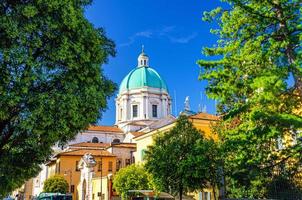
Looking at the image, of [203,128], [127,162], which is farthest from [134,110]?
[203,128]

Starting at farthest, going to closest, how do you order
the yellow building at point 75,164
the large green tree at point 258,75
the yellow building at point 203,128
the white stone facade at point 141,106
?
the white stone facade at point 141,106
the yellow building at point 75,164
the yellow building at point 203,128
the large green tree at point 258,75

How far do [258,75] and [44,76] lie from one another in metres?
6.72

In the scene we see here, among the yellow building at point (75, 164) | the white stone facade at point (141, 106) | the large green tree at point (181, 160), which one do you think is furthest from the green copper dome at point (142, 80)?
the large green tree at point (181, 160)

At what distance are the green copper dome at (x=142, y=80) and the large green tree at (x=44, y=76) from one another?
61222 mm

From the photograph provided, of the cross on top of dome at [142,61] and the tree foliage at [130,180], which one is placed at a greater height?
the cross on top of dome at [142,61]

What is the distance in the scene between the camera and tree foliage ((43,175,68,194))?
5047cm

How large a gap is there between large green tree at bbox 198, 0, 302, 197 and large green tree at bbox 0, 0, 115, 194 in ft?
14.4

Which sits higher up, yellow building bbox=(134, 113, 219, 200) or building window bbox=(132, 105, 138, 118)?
building window bbox=(132, 105, 138, 118)

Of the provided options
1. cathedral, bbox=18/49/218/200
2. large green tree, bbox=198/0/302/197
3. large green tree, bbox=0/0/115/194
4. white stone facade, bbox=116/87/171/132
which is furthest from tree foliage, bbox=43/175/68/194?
large green tree, bbox=198/0/302/197

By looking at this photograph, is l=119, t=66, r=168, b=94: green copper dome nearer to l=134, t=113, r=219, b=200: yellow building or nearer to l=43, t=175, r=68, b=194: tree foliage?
l=43, t=175, r=68, b=194: tree foliage

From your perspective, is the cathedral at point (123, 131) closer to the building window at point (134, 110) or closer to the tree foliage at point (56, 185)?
the building window at point (134, 110)

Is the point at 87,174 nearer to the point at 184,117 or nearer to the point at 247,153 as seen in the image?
the point at 184,117

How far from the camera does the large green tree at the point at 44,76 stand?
1011cm

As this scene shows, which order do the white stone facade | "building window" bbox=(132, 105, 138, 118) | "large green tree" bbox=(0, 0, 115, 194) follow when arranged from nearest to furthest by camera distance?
"large green tree" bbox=(0, 0, 115, 194)
the white stone facade
"building window" bbox=(132, 105, 138, 118)
